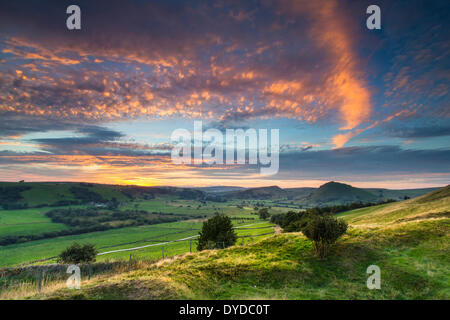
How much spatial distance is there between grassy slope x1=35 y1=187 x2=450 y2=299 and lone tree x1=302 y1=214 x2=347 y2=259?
990mm

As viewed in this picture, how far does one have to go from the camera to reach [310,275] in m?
16.9

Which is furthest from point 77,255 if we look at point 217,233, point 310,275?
point 310,275

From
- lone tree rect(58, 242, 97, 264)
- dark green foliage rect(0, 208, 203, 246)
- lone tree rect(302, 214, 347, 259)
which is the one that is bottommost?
dark green foliage rect(0, 208, 203, 246)

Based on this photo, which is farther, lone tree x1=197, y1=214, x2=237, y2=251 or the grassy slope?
lone tree x1=197, y1=214, x2=237, y2=251

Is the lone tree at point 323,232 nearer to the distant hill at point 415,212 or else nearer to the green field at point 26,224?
the distant hill at point 415,212

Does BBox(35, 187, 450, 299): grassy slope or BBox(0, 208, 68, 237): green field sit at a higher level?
BBox(35, 187, 450, 299): grassy slope

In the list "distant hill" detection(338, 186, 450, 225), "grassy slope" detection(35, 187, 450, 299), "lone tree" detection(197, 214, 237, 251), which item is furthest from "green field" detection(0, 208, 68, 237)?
"distant hill" detection(338, 186, 450, 225)

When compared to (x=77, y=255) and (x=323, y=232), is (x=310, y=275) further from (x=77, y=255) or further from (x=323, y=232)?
(x=77, y=255)

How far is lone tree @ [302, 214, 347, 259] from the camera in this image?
20453mm

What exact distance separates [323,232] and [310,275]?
5.16 m

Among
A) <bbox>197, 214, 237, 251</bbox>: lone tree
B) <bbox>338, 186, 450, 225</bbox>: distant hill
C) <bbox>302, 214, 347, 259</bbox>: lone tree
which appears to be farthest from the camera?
<bbox>197, 214, 237, 251</bbox>: lone tree

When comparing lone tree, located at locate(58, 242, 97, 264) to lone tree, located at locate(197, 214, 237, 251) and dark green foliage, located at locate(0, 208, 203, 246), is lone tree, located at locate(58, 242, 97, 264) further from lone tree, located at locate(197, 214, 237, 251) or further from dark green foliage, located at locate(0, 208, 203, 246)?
dark green foliage, located at locate(0, 208, 203, 246)
